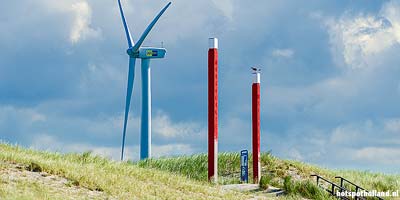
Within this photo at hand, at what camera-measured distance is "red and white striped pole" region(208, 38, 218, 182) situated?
30844 mm

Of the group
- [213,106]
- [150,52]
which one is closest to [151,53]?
[150,52]

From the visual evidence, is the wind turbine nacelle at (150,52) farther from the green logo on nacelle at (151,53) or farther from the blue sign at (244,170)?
the blue sign at (244,170)

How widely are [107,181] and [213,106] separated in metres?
9.18

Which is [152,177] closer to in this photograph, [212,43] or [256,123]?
[212,43]

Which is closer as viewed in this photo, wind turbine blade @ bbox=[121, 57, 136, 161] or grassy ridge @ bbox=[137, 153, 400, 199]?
grassy ridge @ bbox=[137, 153, 400, 199]

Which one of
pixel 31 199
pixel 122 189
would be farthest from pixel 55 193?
pixel 122 189

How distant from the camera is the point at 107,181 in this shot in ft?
74.7

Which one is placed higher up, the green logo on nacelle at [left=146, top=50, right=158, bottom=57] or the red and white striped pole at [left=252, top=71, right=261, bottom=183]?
the green logo on nacelle at [left=146, top=50, right=158, bottom=57]

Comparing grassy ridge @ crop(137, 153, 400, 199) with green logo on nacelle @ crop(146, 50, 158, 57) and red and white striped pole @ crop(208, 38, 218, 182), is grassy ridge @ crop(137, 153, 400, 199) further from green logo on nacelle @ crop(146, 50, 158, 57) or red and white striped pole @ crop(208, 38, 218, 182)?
green logo on nacelle @ crop(146, 50, 158, 57)

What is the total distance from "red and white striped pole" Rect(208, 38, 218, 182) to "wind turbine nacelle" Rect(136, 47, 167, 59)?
11.6 meters

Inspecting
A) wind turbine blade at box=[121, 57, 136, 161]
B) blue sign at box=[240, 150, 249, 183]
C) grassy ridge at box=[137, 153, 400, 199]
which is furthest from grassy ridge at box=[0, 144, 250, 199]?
wind turbine blade at box=[121, 57, 136, 161]

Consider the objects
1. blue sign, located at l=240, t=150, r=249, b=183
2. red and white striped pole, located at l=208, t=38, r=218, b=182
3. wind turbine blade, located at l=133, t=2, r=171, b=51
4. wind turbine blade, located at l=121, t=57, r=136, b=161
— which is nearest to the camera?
red and white striped pole, located at l=208, t=38, r=218, b=182

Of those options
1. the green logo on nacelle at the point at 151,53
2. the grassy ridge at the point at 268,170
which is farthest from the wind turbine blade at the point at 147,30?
the grassy ridge at the point at 268,170

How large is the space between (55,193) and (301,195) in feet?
43.1
